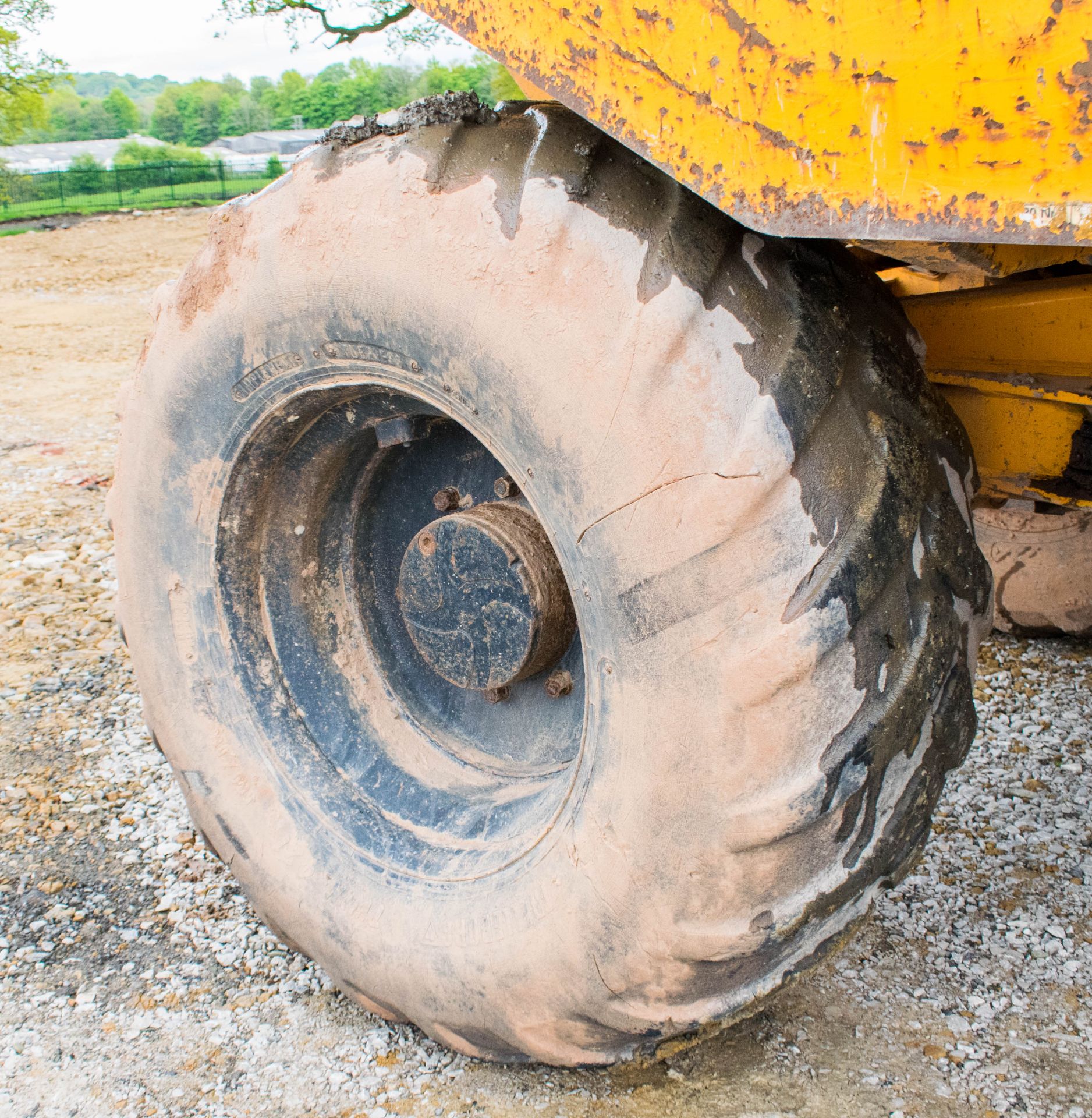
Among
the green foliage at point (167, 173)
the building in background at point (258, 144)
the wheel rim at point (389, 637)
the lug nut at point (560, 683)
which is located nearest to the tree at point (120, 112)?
the building in background at point (258, 144)

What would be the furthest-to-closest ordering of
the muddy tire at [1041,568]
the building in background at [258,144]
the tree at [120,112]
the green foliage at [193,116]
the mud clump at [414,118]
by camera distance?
the tree at [120,112]
the green foliage at [193,116]
the building in background at [258,144]
the muddy tire at [1041,568]
the mud clump at [414,118]

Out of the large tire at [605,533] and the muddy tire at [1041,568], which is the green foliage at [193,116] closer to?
the muddy tire at [1041,568]

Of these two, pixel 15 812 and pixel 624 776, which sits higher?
pixel 624 776

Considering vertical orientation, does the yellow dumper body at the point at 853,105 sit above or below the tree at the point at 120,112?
above

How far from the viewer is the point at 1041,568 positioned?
2881 millimetres

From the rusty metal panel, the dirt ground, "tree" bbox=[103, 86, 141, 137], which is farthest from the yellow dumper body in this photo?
"tree" bbox=[103, 86, 141, 137]

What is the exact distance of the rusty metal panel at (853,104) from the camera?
835mm

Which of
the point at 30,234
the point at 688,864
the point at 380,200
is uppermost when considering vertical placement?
the point at 380,200

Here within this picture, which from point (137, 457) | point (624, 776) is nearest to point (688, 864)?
point (624, 776)

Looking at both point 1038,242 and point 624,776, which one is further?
point 624,776

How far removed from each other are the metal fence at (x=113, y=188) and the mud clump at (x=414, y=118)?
2054cm

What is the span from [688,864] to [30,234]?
1690cm

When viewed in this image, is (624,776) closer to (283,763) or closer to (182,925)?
(283,763)

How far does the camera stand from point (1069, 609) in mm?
2875
